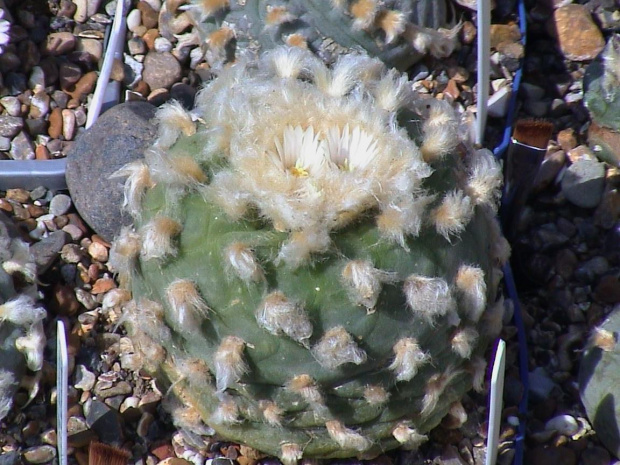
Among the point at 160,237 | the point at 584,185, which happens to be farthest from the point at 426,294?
the point at 584,185

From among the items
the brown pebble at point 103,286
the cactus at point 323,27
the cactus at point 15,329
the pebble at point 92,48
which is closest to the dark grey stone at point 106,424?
the cactus at point 15,329

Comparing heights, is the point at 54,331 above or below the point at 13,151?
below

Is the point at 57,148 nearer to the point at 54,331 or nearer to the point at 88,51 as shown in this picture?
the point at 88,51

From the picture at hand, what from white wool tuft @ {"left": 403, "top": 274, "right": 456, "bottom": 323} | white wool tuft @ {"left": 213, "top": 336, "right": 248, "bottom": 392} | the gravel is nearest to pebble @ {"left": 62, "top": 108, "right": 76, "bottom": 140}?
the gravel

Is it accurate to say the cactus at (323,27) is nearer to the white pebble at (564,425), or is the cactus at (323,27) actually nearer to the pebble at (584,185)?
the pebble at (584,185)

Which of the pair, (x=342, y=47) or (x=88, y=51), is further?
(x=88, y=51)

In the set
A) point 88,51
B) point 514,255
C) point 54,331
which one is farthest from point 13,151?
point 514,255

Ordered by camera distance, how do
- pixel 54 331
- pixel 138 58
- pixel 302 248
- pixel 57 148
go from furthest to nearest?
pixel 138 58
pixel 57 148
pixel 54 331
pixel 302 248

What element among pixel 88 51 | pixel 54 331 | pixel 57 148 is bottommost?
pixel 54 331
